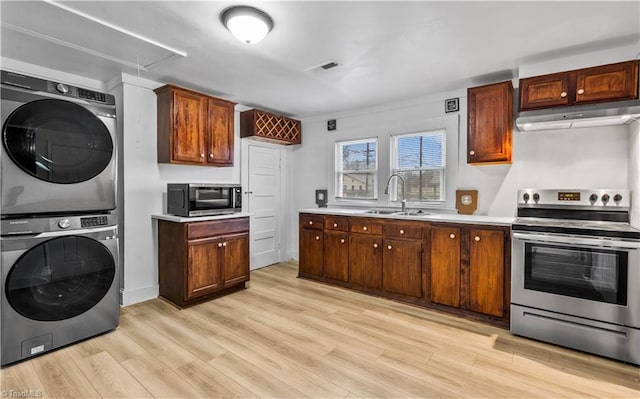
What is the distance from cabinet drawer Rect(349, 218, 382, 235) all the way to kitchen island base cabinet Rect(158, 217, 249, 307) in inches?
53.3

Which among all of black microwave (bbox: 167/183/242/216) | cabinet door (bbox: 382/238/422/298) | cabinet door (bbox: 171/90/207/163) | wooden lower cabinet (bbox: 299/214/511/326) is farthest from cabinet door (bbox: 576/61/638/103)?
cabinet door (bbox: 171/90/207/163)

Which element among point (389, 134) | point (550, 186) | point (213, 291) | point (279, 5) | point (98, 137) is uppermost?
point (279, 5)

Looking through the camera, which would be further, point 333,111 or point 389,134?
point 333,111

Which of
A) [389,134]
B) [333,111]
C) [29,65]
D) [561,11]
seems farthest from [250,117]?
[561,11]

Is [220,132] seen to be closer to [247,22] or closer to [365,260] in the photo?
[247,22]

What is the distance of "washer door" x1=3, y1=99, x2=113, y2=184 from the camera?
2.21 meters

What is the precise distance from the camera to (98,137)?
8.53 feet

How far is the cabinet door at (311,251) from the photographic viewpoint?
419 centimetres

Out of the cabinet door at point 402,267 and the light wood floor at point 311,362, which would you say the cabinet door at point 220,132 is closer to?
the light wood floor at point 311,362

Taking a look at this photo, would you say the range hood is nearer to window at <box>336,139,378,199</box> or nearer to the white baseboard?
window at <box>336,139,378,199</box>

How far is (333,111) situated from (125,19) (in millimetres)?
3033

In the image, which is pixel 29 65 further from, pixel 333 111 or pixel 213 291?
pixel 333 111

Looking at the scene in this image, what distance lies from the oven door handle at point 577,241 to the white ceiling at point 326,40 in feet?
5.21

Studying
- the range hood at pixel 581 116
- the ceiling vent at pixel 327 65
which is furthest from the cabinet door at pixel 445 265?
the ceiling vent at pixel 327 65
